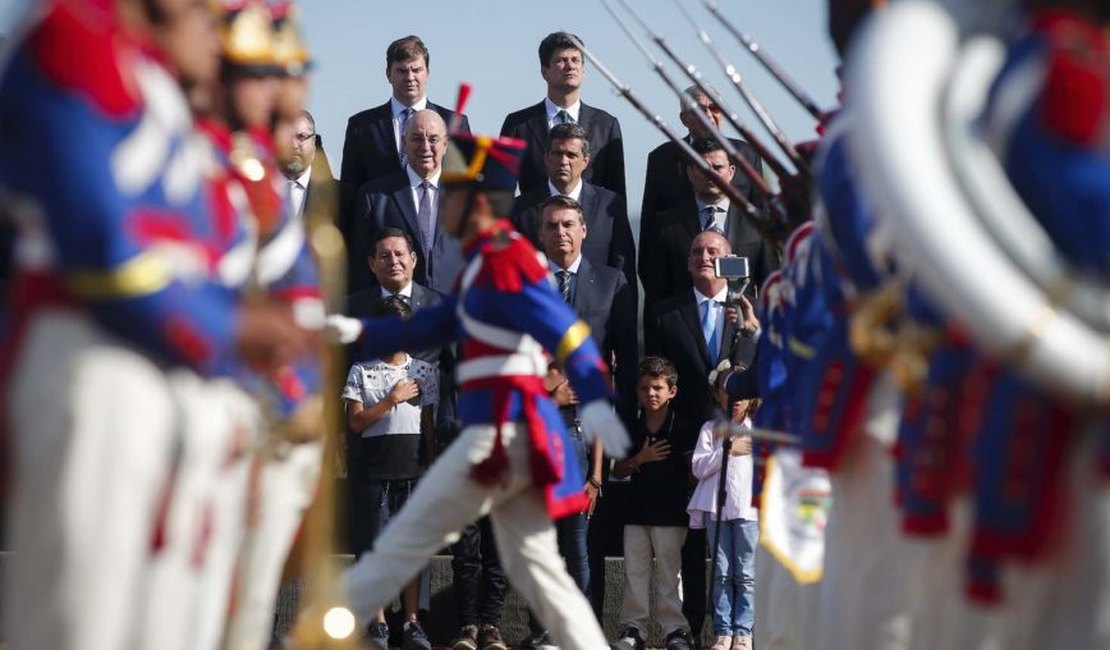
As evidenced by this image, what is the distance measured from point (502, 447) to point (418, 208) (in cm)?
317

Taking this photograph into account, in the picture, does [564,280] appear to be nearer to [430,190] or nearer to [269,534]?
[430,190]

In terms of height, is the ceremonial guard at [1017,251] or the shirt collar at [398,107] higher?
the shirt collar at [398,107]

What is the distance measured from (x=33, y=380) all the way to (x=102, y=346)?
0.14m

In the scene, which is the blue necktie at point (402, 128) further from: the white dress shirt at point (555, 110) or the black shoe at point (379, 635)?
the black shoe at point (379, 635)

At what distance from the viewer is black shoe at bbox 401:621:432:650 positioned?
9531 millimetres

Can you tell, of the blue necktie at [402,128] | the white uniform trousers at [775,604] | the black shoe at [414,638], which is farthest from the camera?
the blue necktie at [402,128]

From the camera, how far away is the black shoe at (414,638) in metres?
9.53

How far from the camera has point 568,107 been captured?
36.0 feet

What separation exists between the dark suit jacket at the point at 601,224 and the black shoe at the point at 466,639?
77.6 inches

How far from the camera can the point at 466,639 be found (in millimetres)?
9773

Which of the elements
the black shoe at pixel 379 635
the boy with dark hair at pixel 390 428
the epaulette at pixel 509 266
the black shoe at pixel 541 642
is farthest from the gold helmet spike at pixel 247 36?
the black shoe at pixel 541 642

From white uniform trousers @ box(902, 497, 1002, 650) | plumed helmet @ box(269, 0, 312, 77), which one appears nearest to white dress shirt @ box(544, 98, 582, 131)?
plumed helmet @ box(269, 0, 312, 77)

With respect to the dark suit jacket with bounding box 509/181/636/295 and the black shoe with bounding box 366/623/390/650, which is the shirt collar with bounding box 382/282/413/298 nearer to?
the dark suit jacket with bounding box 509/181/636/295

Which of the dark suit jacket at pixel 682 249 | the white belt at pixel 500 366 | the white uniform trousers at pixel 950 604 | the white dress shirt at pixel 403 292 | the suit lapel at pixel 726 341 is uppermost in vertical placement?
the dark suit jacket at pixel 682 249
